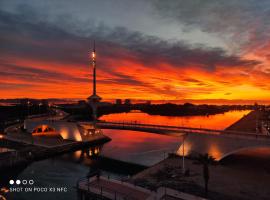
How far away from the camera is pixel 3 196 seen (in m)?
33.3

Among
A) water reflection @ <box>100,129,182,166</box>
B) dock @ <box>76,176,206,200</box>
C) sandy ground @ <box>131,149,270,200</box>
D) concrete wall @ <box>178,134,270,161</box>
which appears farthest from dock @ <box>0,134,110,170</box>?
concrete wall @ <box>178,134,270,161</box>

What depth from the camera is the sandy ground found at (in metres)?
28.5

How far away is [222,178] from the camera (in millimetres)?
33469

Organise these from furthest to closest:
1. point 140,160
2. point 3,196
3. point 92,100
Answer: point 92,100 < point 140,160 < point 3,196

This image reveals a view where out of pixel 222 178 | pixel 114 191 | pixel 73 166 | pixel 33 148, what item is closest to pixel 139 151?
pixel 73 166

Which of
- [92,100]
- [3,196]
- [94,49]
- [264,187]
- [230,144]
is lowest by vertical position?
[3,196]

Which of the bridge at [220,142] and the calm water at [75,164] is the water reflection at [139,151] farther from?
the bridge at [220,142]

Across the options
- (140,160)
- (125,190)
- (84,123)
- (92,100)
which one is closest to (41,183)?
(125,190)

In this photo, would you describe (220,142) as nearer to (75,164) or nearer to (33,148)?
(75,164)

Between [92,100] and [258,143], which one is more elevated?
[92,100]

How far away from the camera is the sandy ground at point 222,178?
93.4 ft

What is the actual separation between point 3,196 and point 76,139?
3701 cm

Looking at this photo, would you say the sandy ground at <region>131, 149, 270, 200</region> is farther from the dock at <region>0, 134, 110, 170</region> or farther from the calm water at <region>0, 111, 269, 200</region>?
the dock at <region>0, 134, 110, 170</region>

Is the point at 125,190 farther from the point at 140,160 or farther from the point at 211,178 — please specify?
the point at 140,160
